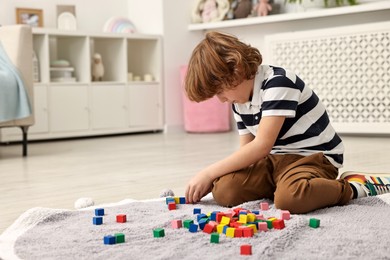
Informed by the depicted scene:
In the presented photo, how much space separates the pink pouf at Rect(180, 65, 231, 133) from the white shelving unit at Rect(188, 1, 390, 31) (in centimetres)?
38

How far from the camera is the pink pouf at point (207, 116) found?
4508 millimetres

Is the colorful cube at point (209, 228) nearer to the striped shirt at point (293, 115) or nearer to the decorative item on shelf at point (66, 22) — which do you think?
the striped shirt at point (293, 115)

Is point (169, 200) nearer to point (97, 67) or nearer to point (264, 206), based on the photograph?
point (264, 206)

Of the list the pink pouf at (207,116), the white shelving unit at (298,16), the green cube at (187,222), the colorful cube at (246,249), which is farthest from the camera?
the pink pouf at (207,116)

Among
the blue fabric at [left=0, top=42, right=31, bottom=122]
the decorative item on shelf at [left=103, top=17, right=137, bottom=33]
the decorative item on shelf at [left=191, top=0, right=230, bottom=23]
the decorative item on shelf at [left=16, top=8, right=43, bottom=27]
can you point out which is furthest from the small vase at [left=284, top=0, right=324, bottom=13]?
the blue fabric at [left=0, top=42, right=31, bottom=122]

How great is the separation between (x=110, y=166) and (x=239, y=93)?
4.08ft

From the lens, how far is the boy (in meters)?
1.48

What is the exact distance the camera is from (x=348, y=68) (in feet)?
12.5

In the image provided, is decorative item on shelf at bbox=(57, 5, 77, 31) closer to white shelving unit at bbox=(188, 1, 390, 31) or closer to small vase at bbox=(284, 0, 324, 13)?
white shelving unit at bbox=(188, 1, 390, 31)

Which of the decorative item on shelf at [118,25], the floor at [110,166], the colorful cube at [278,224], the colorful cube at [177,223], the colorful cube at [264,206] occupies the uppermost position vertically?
the decorative item on shelf at [118,25]

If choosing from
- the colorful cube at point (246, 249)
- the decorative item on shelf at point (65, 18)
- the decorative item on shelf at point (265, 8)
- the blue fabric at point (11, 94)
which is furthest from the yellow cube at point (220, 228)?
the decorative item on shelf at point (65, 18)

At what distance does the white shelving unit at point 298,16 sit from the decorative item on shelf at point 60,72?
3.26 feet

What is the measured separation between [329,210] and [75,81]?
3017mm

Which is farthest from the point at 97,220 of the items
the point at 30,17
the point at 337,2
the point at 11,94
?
the point at 30,17
